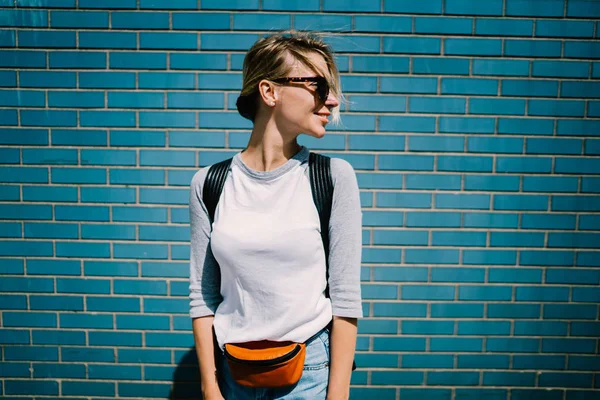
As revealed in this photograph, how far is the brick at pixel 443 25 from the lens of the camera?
2.46 meters

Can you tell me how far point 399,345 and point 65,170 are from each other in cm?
253

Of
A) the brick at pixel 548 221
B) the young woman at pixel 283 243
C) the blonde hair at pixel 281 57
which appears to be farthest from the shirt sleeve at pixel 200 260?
the brick at pixel 548 221

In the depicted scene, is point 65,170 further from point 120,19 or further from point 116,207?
point 120,19

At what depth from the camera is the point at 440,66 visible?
8.13 feet

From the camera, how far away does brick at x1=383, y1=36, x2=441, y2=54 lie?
8.07 feet

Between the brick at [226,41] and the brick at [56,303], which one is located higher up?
the brick at [226,41]

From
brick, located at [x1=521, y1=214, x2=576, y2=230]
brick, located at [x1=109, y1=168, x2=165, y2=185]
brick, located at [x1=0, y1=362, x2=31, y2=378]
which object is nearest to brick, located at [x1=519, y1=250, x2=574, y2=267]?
brick, located at [x1=521, y1=214, x2=576, y2=230]

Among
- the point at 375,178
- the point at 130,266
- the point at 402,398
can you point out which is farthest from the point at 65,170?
the point at 402,398

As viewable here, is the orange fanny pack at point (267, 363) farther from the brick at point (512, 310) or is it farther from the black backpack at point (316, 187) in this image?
the brick at point (512, 310)

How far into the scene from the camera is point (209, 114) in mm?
2506

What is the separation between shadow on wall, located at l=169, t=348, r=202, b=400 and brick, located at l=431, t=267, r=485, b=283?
173 centimetres

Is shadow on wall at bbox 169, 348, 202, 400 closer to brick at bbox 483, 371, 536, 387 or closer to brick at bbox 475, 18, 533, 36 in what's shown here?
brick at bbox 483, 371, 536, 387

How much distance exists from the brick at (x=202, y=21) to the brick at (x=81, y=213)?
131cm

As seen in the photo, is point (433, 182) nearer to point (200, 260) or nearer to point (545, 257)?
point (545, 257)
